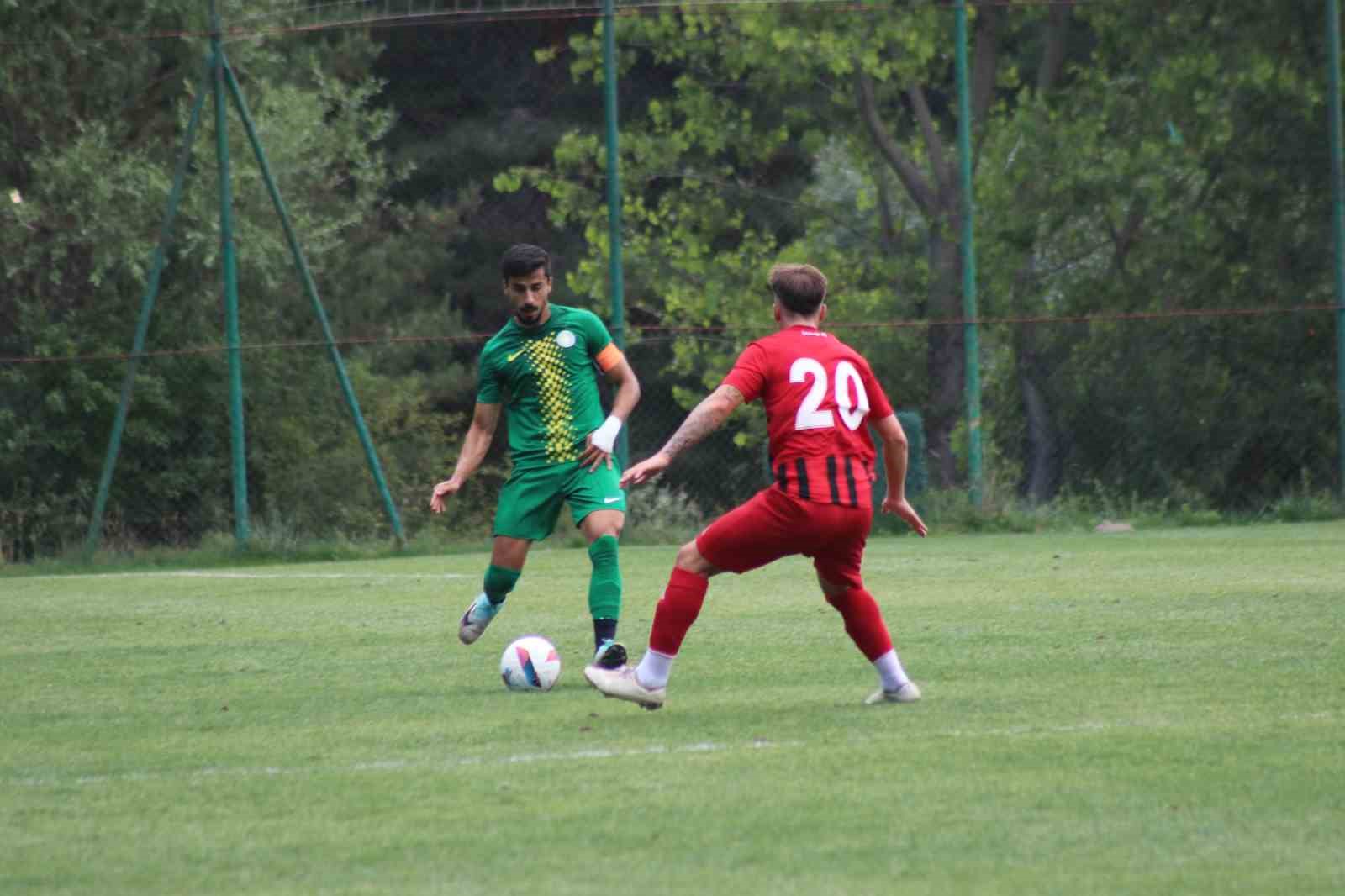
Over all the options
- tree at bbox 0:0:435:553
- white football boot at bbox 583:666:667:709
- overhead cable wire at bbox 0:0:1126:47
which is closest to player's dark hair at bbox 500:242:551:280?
white football boot at bbox 583:666:667:709

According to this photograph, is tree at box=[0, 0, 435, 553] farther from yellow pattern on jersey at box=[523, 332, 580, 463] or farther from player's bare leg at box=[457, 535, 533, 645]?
yellow pattern on jersey at box=[523, 332, 580, 463]

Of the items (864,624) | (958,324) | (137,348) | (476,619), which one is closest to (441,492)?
(476,619)

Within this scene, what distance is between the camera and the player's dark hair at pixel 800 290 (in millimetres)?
6984

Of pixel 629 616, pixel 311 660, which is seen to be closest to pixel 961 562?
pixel 629 616

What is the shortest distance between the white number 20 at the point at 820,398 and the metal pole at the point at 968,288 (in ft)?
36.3

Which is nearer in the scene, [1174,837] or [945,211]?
[1174,837]

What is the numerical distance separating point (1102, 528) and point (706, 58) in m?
11.1

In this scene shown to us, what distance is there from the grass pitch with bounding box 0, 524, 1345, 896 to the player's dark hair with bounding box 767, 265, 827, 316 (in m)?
1.36

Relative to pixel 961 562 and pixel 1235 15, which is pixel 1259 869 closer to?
pixel 961 562

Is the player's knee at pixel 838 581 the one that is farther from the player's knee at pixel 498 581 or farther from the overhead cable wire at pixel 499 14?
the overhead cable wire at pixel 499 14

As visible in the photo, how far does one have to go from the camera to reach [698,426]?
668 cm

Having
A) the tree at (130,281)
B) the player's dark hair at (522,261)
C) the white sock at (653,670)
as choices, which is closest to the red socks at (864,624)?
the white sock at (653,670)

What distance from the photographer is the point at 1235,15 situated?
21.2 metres

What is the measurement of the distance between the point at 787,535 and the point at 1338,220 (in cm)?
1307
